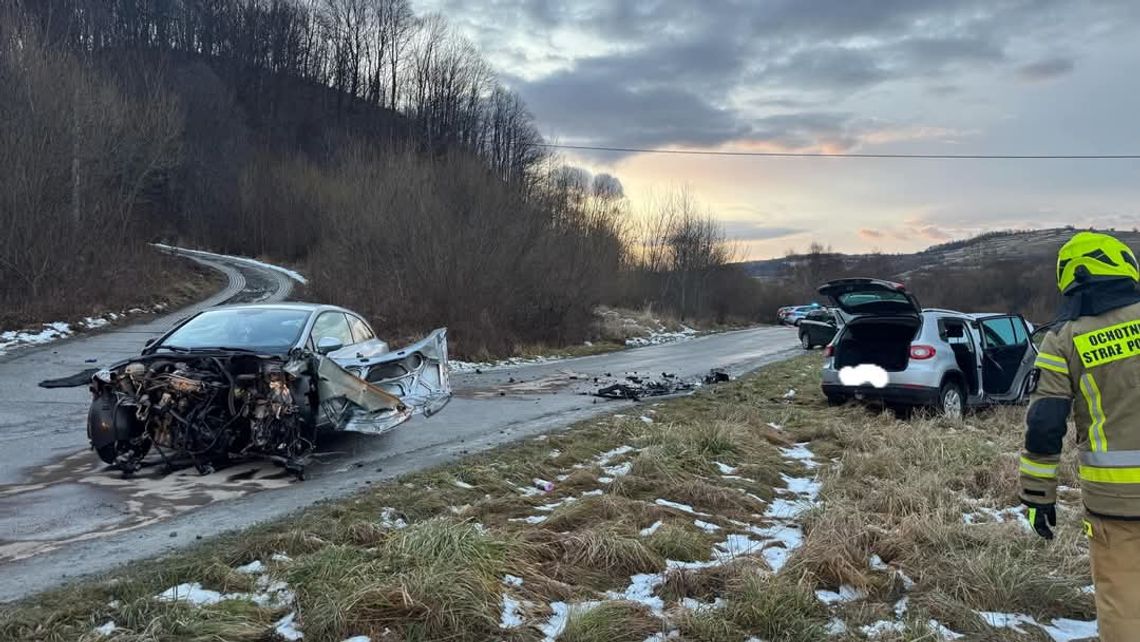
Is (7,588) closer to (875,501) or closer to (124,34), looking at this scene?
(875,501)

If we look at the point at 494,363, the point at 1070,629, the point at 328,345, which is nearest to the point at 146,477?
the point at 328,345

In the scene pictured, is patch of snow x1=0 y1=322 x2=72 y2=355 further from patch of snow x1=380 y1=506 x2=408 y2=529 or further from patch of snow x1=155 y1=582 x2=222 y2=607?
patch of snow x1=155 y1=582 x2=222 y2=607

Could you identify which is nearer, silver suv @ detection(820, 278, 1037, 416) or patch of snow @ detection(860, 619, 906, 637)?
patch of snow @ detection(860, 619, 906, 637)

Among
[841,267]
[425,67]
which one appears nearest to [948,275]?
[841,267]

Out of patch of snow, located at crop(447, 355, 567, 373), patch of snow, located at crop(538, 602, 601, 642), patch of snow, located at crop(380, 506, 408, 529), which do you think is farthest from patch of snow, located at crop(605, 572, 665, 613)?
patch of snow, located at crop(447, 355, 567, 373)

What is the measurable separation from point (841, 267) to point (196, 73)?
201ft

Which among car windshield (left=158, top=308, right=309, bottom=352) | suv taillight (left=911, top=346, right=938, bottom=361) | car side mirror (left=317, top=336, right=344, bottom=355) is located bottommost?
suv taillight (left=911, top=346, right=938, bottom=361)

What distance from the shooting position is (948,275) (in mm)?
63656

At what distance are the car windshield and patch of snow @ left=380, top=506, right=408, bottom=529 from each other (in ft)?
8.70

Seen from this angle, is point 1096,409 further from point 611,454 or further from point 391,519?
point 611,454

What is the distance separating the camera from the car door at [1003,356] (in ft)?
35.3

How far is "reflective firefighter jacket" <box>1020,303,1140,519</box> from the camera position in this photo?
9.80 ft

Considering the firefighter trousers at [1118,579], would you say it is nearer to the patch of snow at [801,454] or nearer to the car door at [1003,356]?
the patch of snow at [801,454]

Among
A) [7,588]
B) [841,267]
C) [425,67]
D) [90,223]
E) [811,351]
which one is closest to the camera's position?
[7,588]
